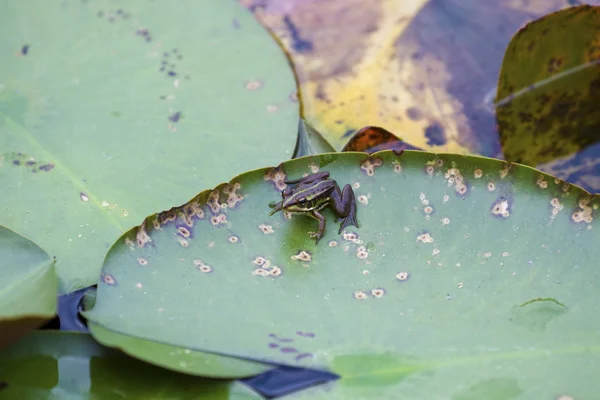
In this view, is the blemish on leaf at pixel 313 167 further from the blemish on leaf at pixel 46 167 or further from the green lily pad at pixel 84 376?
the blemish on leaf at pixel 46 167

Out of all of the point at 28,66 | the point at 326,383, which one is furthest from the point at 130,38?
the point at 326,383

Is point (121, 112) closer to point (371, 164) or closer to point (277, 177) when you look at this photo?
point (277, 177)

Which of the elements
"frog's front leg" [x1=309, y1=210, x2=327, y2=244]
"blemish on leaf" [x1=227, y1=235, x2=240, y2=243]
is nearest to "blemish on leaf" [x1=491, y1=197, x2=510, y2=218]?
"frog's front leg" [x1=309, y1=210, x2=327, y2=244]

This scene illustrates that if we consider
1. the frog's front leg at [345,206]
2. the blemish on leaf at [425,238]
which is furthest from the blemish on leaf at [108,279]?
the blemish on leaf at [425,238]

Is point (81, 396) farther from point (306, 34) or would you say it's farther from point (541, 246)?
point (306, 34)

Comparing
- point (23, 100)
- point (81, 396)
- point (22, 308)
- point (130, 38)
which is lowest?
point (81, 396)

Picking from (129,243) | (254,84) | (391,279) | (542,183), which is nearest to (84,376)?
(129,243)

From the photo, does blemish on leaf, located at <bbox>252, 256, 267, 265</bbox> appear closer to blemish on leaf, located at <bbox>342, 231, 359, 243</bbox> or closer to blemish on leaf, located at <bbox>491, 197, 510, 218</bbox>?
blemish on leaf, located at <bbox>342, 231, 359, 243</bbox>
